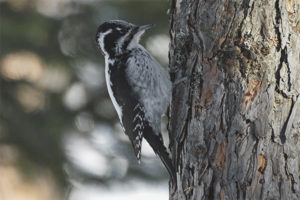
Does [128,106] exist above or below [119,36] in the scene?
below

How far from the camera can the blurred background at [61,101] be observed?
29.5 feet

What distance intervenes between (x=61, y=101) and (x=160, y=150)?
5.07m

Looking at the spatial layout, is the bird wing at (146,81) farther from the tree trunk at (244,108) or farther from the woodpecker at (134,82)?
the tree trunk at (244,108)

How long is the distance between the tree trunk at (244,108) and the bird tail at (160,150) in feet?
0.89

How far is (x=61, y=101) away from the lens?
948cm

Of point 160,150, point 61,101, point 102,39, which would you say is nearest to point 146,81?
point 102,39

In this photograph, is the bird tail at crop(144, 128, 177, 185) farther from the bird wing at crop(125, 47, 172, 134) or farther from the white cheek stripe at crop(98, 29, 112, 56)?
the white cheek stripe at crop(98, 29, 112, 56)

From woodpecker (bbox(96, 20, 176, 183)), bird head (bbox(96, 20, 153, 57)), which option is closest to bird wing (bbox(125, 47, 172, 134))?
woodpecker (bbox(96, 20, 176, 183))

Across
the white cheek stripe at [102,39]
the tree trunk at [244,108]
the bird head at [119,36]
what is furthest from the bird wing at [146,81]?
the tree trunk at [244,108]

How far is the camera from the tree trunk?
11.3 ft

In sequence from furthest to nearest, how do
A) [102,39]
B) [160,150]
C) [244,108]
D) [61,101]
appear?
[61,101]
[102,39]
[160,150]
[244,108]

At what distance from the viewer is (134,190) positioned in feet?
31.0

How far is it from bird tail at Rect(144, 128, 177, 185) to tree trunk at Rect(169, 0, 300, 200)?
0.27 meters

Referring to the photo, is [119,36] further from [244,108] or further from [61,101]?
[61,101]
